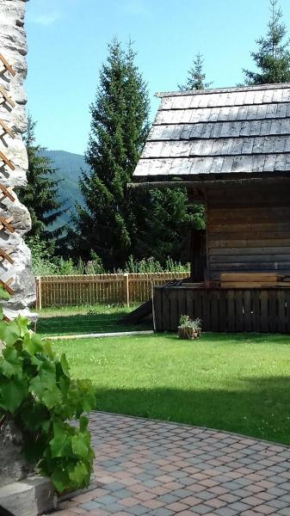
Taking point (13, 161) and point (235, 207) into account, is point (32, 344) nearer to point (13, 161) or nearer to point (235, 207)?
point (13, 161)

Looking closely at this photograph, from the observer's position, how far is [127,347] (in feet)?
41.0

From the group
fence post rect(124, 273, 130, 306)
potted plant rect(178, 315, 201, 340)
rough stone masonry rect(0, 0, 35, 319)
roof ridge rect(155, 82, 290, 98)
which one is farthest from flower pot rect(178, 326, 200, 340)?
fence post rect(124, 273, 130, 306)

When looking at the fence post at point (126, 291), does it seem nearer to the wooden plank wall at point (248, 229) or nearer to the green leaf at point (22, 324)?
the wooden plank wall at point (248, 229)

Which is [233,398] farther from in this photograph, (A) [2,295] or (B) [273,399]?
(A) [2,295]

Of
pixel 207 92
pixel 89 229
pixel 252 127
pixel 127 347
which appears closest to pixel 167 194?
pixel 89 229

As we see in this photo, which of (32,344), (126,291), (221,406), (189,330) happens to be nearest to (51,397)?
(32,344)

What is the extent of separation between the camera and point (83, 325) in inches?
681

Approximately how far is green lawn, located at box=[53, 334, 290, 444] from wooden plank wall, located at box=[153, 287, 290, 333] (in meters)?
0.72

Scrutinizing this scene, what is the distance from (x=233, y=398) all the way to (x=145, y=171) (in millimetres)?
8584

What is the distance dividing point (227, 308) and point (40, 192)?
79.4 ft

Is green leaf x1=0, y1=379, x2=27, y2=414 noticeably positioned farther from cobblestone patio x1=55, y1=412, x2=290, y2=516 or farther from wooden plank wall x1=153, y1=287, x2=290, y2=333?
wooden plank wall x1=153, y1=287, x2=290, y2=333

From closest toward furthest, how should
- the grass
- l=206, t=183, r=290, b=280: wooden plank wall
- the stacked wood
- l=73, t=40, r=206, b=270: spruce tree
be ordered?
the stacked wood → l=206, t=183, r=290, b=280: wooden plank wall → the grass → l=73, t=40, r=206, b=270: spruce tree

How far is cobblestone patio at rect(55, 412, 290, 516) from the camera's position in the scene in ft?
15.2

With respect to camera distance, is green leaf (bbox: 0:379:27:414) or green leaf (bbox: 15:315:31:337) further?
green leaf (bbox: 15:315:31:337)
